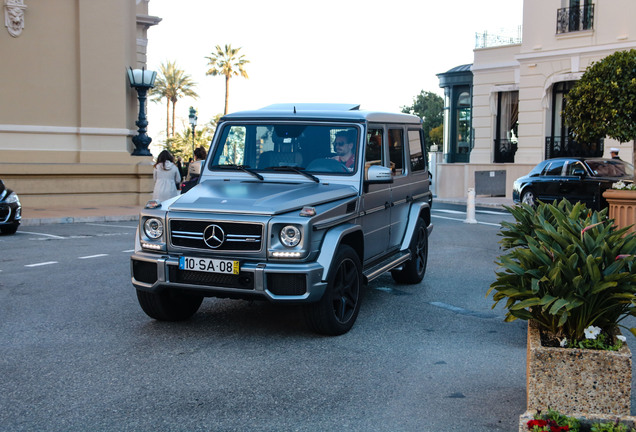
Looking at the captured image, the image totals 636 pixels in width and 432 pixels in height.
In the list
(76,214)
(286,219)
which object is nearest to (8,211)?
(76,214)

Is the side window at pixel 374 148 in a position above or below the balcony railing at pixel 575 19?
below

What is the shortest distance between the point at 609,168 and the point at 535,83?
10.9 meters

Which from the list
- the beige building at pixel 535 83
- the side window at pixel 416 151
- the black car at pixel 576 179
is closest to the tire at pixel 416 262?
the side window at pixel 416 151

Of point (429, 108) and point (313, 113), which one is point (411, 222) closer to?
point (313, 113)

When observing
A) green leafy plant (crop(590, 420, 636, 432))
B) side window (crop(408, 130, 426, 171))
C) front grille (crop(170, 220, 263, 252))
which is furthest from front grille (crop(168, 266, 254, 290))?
side window (crop(408, 130, 426, 171))

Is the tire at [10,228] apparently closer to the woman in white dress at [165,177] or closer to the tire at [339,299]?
Answer: the woman in white dress at [165,177]

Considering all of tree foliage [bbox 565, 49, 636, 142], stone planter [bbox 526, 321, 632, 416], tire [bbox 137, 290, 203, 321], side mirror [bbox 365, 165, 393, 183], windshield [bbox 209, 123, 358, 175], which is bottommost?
tire [bbox 137, 290, 203, 321]

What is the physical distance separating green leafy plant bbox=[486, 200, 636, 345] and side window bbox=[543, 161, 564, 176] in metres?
15.8

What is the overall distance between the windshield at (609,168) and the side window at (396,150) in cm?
1206

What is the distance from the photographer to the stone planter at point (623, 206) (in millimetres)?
10789

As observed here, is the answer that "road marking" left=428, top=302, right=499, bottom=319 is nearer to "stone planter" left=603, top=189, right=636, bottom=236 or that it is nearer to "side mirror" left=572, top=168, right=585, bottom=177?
"stone planter" left=603, top=189, right=636, bottom=236

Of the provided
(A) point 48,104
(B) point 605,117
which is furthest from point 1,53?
(B) point 605,117

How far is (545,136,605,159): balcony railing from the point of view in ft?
90.0

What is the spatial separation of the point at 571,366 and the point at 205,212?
10.7ft
